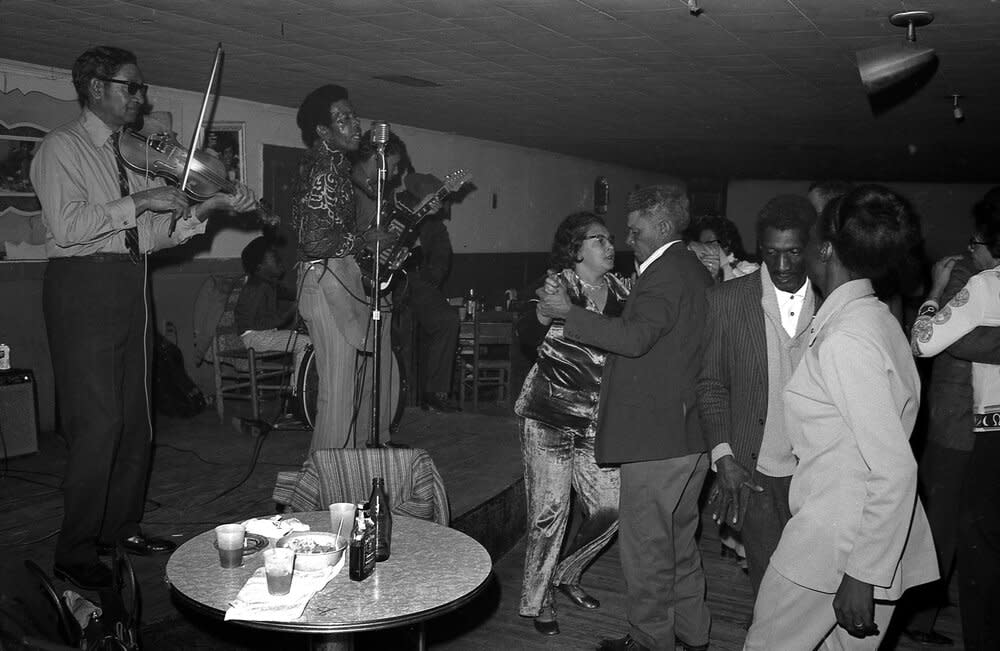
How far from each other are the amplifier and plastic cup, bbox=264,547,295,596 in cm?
428

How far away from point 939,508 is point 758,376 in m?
1.45

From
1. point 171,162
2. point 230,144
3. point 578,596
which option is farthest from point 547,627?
point 230,144

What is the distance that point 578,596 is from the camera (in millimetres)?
4457

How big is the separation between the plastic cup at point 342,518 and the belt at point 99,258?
176 cm

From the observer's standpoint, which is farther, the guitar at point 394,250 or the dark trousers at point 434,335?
the dark trousers at point 434,335

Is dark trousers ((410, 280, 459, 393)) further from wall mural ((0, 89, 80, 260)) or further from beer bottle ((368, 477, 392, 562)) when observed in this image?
beer bottle ((368, 477, 392, 562))

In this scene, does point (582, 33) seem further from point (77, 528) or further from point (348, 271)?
point (77, 528)

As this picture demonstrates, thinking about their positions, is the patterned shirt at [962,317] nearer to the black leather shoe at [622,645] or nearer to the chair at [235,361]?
the black leather shoe at [622,645]

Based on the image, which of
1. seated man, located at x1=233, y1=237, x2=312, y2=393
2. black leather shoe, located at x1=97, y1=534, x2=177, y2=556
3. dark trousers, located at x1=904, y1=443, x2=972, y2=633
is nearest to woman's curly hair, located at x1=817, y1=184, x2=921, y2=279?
dark trousers, located at x1=904, y1=443, x2=972, y2=633

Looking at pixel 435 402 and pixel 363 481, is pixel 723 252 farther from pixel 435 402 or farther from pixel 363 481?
pixel 363 481

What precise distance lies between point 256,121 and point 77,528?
17.9 feet

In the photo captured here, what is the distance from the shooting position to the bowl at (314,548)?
7.97 ft

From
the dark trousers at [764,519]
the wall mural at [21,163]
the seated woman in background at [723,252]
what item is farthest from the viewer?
the wall mural at [21,163]

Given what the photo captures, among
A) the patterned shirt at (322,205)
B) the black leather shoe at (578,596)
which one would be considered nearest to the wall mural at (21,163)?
the patterned shirt at (322,205)
